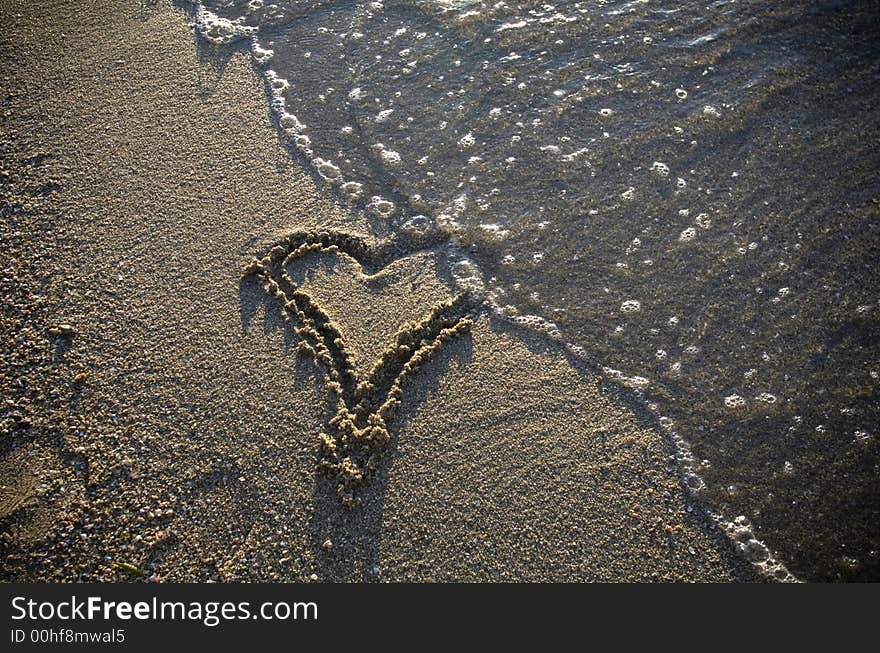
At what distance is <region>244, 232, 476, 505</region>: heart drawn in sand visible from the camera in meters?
2.42

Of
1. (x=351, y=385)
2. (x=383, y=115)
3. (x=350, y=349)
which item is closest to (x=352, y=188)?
(x=383, y=115)

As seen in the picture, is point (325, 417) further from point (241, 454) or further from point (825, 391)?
point (825, 391)

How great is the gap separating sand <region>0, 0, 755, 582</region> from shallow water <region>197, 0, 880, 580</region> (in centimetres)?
24

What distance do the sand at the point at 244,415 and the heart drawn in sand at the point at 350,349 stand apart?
0.15ft

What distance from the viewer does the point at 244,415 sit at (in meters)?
Result: 2.52

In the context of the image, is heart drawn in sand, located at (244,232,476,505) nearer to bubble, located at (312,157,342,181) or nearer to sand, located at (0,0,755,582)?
sand, located at (0,0,755,582)

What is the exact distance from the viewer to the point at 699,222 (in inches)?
123

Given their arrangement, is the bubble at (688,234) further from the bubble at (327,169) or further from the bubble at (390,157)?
the bubble at (327,169)

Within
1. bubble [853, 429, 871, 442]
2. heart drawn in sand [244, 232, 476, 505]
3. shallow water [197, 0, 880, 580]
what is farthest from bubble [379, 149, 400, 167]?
bubble [853, 429, 871, 442]

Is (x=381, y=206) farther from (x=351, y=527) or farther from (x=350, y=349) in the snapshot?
(x=351, y=527)

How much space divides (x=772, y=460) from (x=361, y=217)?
203 centimetres

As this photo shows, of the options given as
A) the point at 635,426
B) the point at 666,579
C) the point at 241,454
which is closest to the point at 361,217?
the point at 241,454

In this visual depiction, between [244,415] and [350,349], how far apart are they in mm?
481

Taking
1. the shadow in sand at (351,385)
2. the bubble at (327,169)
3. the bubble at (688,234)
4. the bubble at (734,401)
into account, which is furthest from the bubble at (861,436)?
the bubble at (327,169)
